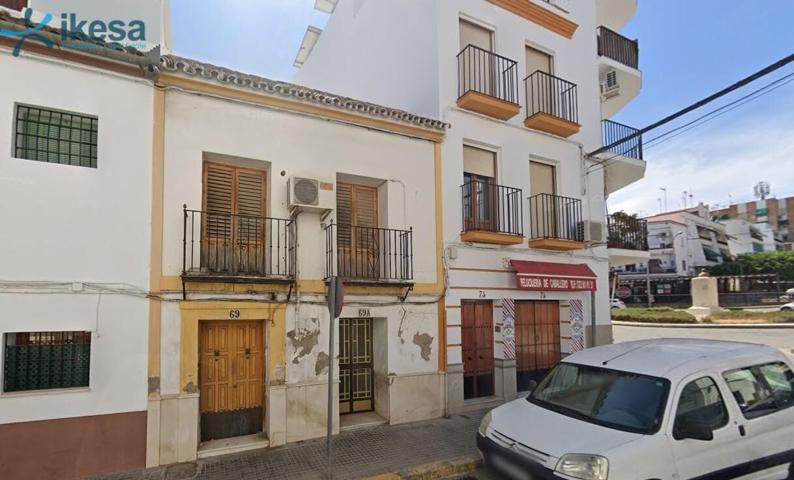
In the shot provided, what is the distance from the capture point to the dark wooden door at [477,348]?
895 cm

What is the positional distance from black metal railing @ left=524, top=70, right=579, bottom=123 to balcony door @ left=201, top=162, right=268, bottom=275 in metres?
6.45

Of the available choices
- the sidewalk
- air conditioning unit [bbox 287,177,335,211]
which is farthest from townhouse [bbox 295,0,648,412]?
air conditioning unit [bbox 287,177,335,211]

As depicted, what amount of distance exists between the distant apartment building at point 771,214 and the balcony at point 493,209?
250 feet

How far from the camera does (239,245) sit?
6832 mm

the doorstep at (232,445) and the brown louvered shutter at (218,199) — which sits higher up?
the brown louvered shutter at (218,199)

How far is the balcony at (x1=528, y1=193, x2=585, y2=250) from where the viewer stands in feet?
31.6

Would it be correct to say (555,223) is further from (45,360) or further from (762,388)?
(45,360)

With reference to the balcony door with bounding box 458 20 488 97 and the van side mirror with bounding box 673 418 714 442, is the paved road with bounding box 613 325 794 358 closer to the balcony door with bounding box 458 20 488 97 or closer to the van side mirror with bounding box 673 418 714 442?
the balcony door with bounding box 458 20 488 97

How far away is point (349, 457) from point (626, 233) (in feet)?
31.5

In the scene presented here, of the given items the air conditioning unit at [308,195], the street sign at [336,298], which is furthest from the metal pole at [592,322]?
the street sign at [336,298]

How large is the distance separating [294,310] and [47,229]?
3.33 m

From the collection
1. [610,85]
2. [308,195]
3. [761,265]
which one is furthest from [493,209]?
[761,265]

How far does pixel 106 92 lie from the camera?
19.6 ft

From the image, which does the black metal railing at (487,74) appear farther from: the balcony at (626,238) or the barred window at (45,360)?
the barred window at (45,360)
